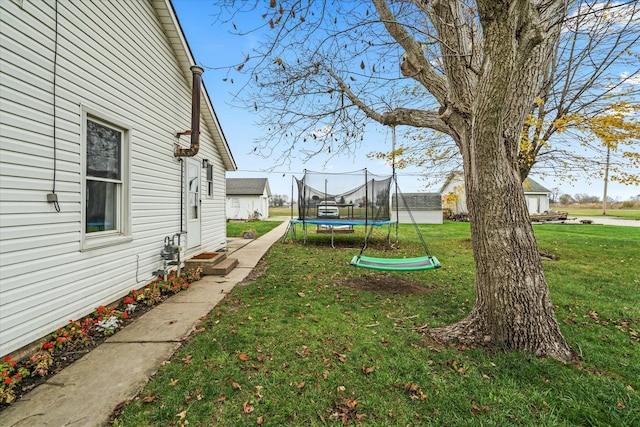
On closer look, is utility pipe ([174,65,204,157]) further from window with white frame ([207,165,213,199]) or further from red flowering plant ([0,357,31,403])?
red flowering plant ([0,357,31,403])

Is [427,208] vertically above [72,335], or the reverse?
[427,208]

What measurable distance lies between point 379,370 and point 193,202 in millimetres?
5570

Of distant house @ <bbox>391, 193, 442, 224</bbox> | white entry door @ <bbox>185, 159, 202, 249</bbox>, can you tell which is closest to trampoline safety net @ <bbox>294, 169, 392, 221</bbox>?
white entry door @ <bbox>185, 159, 202, 249</bbox>

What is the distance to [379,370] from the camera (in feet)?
8.15

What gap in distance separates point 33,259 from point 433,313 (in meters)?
4.49

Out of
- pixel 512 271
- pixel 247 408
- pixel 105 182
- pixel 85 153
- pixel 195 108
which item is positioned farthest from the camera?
pixel 195 108

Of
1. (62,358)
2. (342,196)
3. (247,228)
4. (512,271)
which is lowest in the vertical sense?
(62,358)

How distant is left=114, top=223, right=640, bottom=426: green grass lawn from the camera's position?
196cm

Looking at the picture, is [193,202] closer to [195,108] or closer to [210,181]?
[210,181]

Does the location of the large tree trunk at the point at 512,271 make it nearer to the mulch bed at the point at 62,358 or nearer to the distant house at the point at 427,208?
the mulch bed at the point at 62,358

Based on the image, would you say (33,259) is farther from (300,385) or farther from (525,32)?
(525,32)

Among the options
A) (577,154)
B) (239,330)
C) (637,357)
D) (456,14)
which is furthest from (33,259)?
(577,154)

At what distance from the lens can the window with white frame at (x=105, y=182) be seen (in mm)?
3561

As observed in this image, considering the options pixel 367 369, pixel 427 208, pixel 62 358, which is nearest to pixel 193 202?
pixel 62 358
